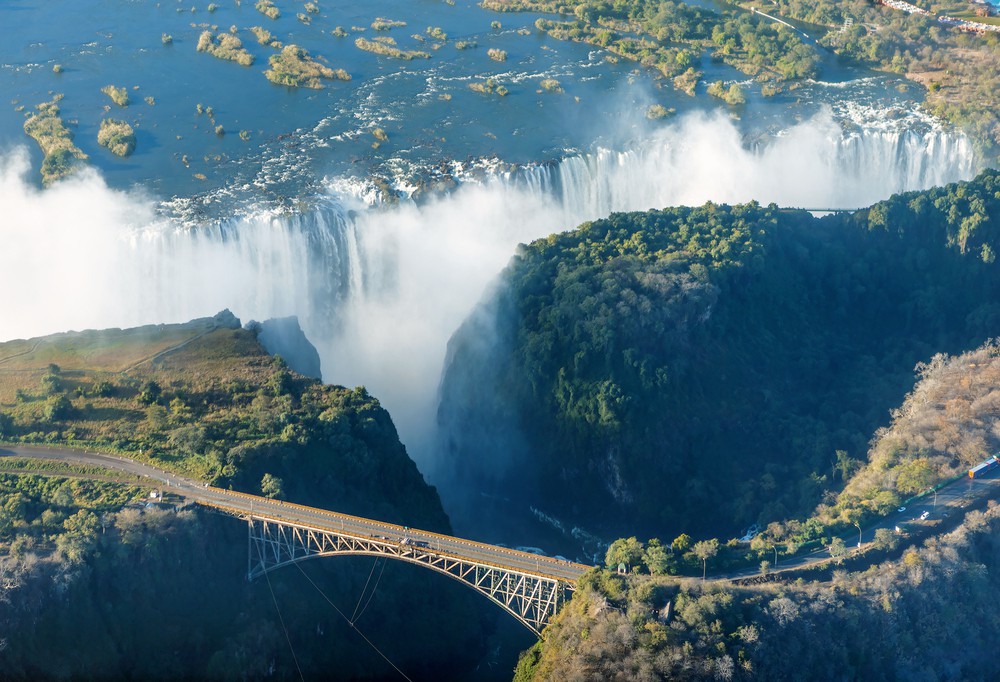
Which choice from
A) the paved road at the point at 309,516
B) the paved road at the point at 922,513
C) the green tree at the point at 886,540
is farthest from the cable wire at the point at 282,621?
the green tree at the point at 886,540

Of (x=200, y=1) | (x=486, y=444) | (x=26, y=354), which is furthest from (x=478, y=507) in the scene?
(x=200, y=1)

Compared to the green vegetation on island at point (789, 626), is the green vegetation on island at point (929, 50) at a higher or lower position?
higher

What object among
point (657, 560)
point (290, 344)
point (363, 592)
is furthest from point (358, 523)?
point (290, 344)

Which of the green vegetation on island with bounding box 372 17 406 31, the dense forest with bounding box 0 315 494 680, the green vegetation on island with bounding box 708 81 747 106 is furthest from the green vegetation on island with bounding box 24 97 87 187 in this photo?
the green vegetation on island with bounding box 708 81 747 106

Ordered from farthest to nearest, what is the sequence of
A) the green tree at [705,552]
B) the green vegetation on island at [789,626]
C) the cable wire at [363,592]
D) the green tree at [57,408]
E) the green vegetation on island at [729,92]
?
the green vegetation on island at [729,92] < the green tree at [57,408] < the cable wire at [363,592] < the green tree at [705,552] < the green vegetation on island at [789,626]

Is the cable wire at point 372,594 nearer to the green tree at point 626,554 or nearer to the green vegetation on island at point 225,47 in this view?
the green tree at point 626,554

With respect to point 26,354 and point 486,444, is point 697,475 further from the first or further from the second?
point 26,354

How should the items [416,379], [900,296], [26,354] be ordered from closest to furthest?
1. [26,354]
2. [416,379]
3. [900,296]
